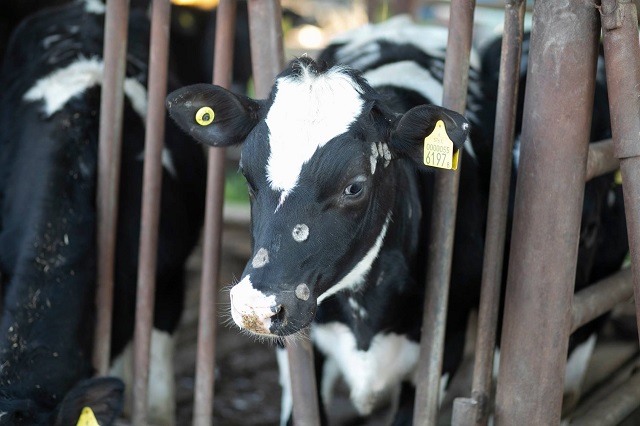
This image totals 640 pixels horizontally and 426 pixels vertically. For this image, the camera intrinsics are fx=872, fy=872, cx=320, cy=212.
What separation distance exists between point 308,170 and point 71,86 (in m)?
1.48

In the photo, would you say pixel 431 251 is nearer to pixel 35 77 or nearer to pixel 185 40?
pixel 35 77

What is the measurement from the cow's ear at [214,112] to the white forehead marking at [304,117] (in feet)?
0.39

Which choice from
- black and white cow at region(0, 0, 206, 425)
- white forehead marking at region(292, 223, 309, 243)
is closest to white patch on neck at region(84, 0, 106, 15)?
black and white cow at region(0, 0, 206, 425)

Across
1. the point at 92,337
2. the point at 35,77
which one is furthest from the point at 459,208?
the point at 35,77

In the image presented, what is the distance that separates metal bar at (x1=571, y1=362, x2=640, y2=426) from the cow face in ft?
3.01

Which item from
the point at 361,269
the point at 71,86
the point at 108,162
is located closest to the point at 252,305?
the point at 361,269

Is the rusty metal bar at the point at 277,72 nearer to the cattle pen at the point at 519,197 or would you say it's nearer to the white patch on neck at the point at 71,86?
the cattle pen at the point at 519,197

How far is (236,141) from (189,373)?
223cm

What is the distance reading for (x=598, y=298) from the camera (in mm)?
2520

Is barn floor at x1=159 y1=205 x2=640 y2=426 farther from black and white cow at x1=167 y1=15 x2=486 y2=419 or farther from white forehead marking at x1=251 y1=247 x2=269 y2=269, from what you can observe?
white forehead marking at x1=251 y1=247 x2=269 y2=269

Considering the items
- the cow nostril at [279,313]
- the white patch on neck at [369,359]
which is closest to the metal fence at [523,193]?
the white patch on neck at [369,359]

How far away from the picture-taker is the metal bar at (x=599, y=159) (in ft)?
7.57

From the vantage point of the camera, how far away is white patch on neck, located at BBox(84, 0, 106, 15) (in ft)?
12.9

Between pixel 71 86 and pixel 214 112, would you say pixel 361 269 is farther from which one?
pixel 71 86
